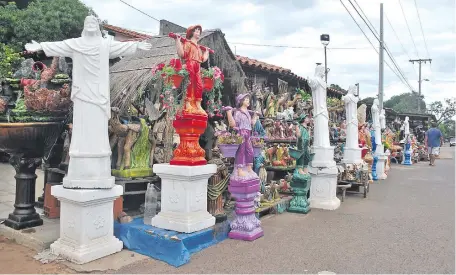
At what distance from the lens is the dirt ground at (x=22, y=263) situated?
166 inches

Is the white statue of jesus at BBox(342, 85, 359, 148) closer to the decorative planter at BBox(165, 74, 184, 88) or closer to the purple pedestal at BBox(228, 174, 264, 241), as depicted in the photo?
the purple pedestal at BBox(228, 174, 264, 241)

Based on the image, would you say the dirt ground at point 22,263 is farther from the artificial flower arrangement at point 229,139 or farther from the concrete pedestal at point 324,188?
the concrete pedestal at point 324,188

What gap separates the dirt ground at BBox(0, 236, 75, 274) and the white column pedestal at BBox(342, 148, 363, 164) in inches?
307

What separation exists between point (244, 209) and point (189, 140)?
1270mm

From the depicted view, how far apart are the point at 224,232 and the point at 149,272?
146 cm

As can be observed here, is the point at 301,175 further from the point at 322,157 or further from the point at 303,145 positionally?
the point at 322,157

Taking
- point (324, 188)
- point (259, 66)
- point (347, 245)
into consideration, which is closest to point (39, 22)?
point (259, 66)

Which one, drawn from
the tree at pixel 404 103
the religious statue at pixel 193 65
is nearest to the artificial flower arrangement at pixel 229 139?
the religious statue at pixel 193 65

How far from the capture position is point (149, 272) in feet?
14.0

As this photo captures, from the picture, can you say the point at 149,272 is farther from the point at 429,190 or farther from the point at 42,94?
the point at 429,190

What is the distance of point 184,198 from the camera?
4.86m

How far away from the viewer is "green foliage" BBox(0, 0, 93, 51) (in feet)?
38.5

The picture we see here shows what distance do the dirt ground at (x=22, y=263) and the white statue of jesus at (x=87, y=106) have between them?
2.96ft

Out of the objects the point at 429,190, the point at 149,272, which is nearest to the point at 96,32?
the point at 149,272
